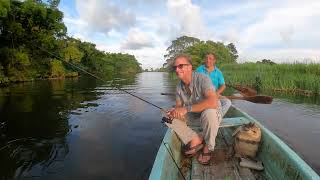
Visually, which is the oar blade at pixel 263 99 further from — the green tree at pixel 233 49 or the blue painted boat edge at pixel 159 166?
the green tree at pixel 233 49

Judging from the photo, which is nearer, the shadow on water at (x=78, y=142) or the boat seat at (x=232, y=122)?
the boat seat at (x=232, y=122)

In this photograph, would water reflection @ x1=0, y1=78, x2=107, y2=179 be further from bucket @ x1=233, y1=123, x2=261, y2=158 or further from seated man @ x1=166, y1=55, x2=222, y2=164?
bucket @ x1=233, y1=123, x2=261, y2=158

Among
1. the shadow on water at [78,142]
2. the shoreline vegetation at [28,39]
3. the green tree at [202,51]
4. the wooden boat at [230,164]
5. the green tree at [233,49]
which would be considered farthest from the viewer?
the green tree at [233,49]

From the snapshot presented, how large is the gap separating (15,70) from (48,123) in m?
22.8

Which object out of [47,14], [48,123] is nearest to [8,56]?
[47,14]

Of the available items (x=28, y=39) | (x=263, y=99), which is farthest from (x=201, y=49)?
(x=263, y=99)

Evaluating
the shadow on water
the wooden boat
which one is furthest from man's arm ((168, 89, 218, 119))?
the shadow on water

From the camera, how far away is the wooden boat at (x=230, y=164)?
3.52m

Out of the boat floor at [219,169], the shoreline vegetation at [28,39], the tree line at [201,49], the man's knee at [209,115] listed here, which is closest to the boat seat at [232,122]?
the boat floor at [219,169]

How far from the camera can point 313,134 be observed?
8.98 meters

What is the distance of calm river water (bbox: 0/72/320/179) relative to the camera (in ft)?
20.0

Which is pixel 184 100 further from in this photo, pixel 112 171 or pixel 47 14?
pixel 47 14

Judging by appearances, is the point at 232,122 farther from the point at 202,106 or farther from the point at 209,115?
the point at 202,106

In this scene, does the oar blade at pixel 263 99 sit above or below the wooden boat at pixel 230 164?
above
